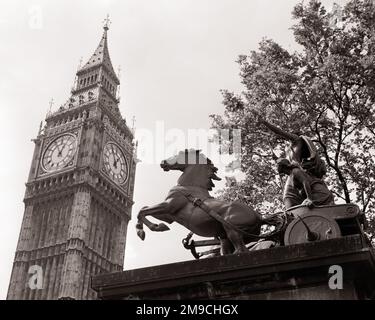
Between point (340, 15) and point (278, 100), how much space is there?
333cm

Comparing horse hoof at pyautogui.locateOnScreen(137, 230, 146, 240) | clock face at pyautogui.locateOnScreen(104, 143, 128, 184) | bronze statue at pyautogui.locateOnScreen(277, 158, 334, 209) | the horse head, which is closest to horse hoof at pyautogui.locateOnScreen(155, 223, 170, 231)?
horse hoof at pyautogui.locateOnScreen(137, 230, 146, 240)

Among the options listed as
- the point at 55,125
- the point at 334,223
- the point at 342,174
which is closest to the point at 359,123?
the point at 342,174

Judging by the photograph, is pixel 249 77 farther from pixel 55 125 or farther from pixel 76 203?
pixel 55 125

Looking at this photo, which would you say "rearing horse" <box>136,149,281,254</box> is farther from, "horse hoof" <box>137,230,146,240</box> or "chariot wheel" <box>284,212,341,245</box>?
"chariot wheel" <box>284,212,341,245</box>

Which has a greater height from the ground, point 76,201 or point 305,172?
point 76,201

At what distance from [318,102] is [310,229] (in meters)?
9.86

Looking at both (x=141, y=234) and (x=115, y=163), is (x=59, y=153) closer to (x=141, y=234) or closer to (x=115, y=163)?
(x=115, y=163)

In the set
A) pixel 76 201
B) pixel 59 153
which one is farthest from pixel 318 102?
pixel 59 153

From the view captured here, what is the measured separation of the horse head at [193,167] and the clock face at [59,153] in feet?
240

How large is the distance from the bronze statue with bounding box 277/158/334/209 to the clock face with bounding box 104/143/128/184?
2938 inches

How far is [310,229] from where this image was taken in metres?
7.41

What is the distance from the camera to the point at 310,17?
17.8 meters

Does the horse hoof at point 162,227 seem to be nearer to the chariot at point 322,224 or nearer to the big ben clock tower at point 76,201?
the chariot at point 322,224

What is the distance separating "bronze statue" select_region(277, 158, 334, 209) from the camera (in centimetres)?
830
